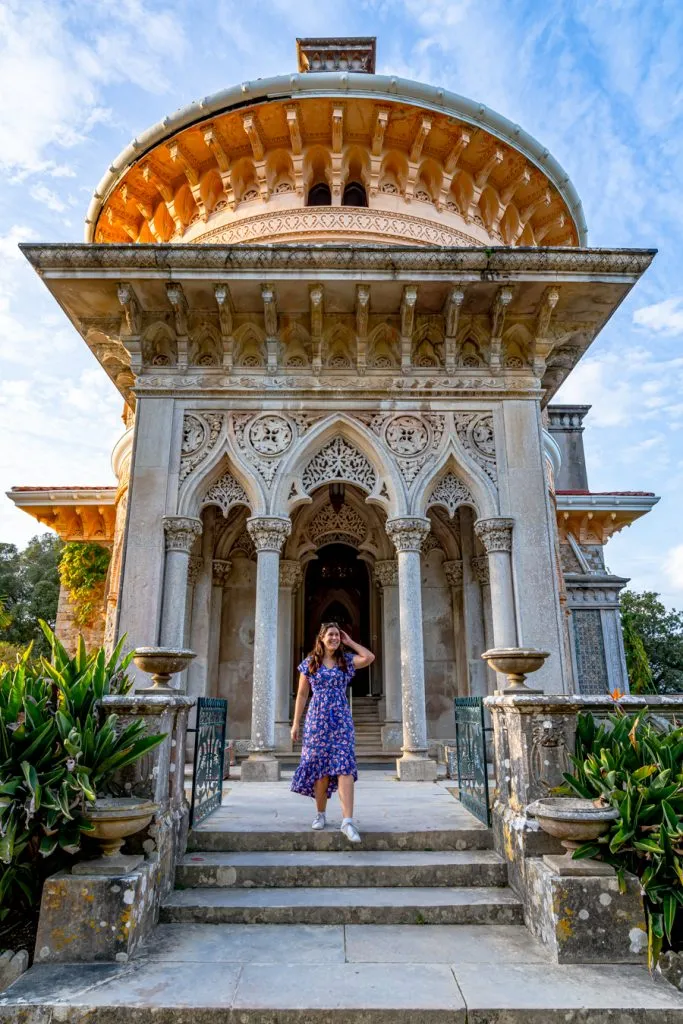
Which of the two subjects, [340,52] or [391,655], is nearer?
[391,655]

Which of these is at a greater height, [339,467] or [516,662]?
[339,467]

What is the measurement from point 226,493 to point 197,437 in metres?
0.84

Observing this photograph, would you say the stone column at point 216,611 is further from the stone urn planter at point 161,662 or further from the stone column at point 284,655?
the stone urn planter at point 161,662

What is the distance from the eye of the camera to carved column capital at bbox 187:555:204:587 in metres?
10.2

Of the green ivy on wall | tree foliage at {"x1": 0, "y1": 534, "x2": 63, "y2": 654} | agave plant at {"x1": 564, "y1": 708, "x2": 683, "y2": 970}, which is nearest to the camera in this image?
agave plant at {"x1": 564, "y1": 708, "x2": 683, "y2": 970}

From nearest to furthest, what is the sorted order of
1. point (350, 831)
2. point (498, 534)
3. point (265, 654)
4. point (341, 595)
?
point (350, 831), point (265, 654), point (498, 534), point (341, 595)

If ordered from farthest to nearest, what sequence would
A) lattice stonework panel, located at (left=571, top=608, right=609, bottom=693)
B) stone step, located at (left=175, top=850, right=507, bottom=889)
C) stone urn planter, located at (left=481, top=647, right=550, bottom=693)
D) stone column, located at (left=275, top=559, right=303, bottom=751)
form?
lattice stonework panel, located at (left=571, top=608, right=609, bottom=693) < stone column, located at (left=275, top=559, right=303, bottom=751) < stone urn planter, located at (left=481, top=647, right=550, bottom=693) < stone step, located at (left=175, top=850, right=507, bottom=889)

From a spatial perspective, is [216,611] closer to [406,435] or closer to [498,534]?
[406,435]

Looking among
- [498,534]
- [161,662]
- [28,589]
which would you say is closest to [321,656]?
[161,662]

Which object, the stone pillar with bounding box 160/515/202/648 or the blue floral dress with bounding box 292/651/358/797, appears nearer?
the blue floral dress with bounding box 292/651/358/797

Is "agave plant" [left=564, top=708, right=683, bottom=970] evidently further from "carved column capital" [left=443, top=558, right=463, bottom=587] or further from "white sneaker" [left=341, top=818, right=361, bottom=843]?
"carved column capital" [left=443, top=558, right=463, bottom=587]

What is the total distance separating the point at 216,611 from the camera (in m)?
10.8

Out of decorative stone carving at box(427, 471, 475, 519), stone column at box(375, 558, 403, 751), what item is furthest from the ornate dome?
stone column at box(375, 558, 403, 751)

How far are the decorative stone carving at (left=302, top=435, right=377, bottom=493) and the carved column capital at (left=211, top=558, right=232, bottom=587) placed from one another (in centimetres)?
310
